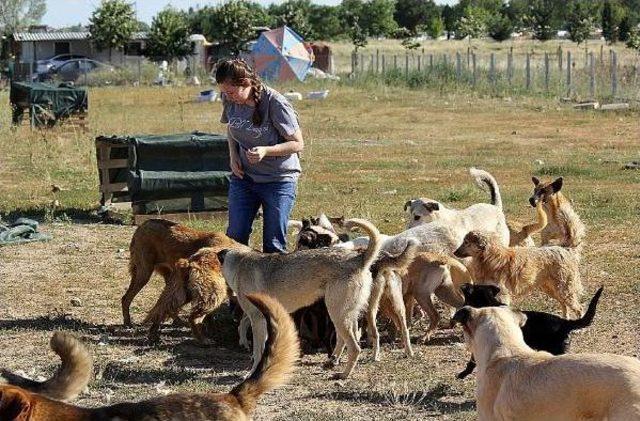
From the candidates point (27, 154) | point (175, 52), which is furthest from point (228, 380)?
point (175, 52)

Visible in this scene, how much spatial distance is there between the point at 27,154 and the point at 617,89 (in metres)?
20.1

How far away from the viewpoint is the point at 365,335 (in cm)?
917

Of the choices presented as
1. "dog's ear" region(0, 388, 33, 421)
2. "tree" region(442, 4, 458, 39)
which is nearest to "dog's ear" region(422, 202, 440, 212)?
"dog's ear" region(0, 388, 33, 421)

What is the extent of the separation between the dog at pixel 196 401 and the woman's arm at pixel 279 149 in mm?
3226

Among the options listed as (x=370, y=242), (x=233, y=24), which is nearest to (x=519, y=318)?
(x=370, y=242)

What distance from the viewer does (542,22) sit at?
85.6 m

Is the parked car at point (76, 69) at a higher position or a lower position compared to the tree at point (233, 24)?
lower

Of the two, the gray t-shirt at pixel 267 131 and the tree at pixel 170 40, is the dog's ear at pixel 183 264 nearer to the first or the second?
the gray t-shirt at pixel 267 131

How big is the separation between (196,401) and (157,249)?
507 cm

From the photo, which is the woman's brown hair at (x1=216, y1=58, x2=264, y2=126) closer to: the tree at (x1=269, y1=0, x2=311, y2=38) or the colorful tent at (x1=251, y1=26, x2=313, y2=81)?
the colorful tent at (x1=251, y1=26, x2=313, y2=81)

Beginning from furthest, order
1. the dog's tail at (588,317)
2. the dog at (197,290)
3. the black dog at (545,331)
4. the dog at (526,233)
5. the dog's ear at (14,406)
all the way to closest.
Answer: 1. the dog at (526,233)
2. the dog at (197,290)
3. the black dog at (545,331)
4. the dog's tail at (588,317)
5. the dog's ear at (14,406)

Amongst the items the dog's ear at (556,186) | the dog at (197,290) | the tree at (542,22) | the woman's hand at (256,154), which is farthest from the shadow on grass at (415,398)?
the tree at (542,22)

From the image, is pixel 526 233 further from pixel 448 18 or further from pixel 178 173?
pixel 448 18

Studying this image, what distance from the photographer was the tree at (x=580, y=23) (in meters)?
71.9
